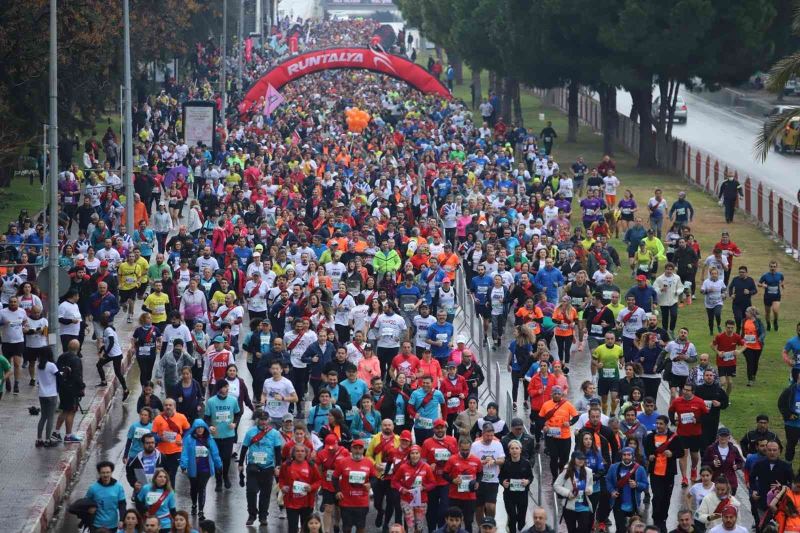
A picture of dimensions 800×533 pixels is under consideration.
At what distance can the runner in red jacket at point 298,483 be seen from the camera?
16.0m

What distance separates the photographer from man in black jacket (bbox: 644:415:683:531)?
17188 mm

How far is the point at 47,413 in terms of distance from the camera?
20.0 metres

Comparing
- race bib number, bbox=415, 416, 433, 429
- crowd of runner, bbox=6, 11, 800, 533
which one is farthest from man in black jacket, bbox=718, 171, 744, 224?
race bib number, bbox=415, 416, 433, 429

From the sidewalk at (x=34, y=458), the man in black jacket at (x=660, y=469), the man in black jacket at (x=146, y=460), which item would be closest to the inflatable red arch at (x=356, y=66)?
the sidewalk at (x=34, y=458)

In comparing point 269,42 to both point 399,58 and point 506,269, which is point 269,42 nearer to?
point 399,58

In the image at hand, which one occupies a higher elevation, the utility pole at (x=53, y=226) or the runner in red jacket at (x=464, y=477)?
the utility pole at (x=53, y=226)

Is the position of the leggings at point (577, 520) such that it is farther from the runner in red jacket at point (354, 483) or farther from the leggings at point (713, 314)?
the leggings at point (713, 314)

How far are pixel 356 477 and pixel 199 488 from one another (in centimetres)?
203

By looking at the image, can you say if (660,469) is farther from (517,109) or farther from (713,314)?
(517,109)

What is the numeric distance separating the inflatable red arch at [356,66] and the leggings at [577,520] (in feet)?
Result: 137

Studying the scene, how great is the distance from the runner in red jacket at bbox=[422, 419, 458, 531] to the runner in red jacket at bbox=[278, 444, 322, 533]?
3.65ft

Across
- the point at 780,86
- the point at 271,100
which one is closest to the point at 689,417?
the point at 780,86

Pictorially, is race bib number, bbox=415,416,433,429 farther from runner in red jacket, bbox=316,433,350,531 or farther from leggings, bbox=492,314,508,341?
leggings, bbox=492,314,508,341

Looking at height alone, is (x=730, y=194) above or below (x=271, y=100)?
below
